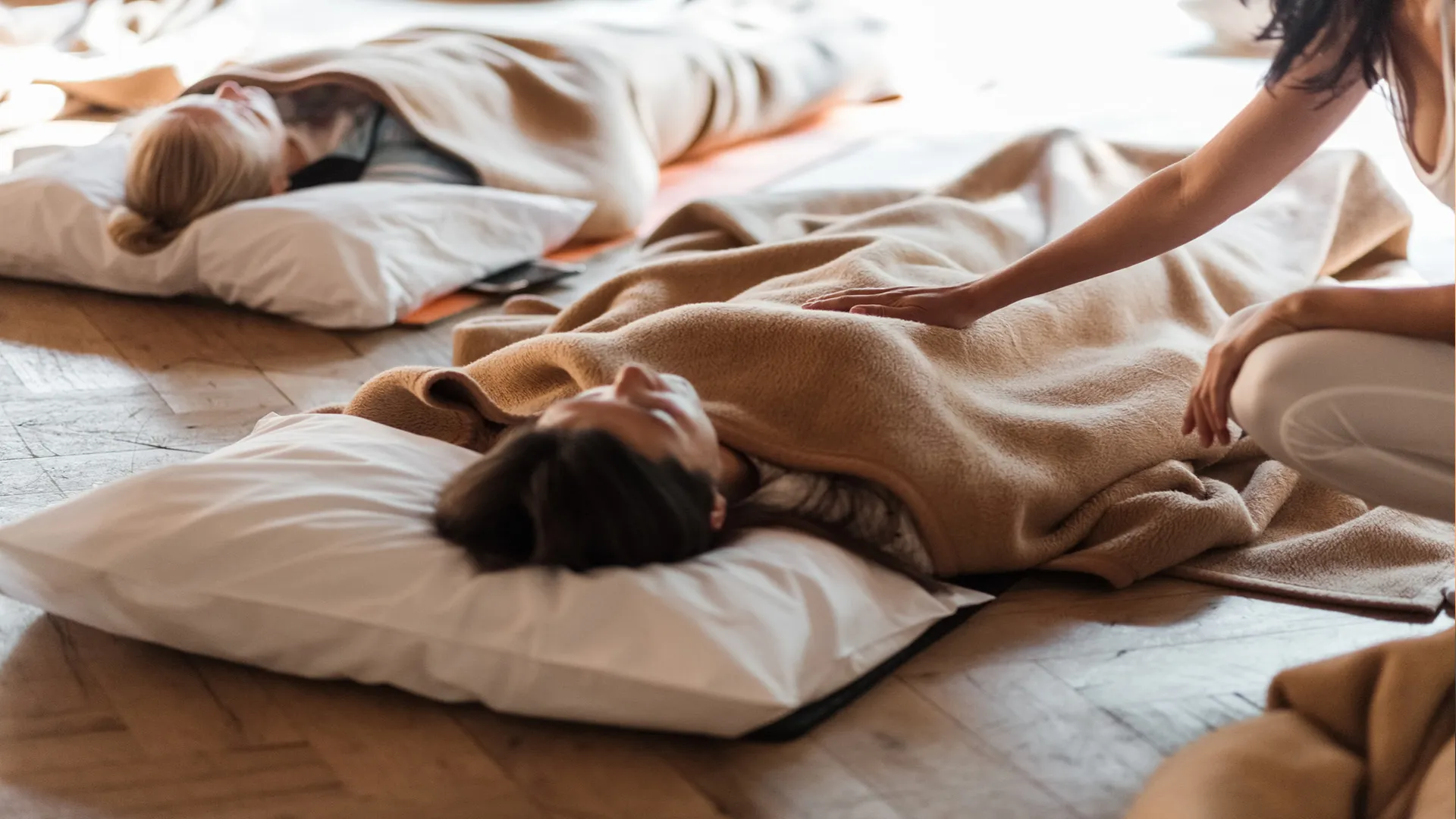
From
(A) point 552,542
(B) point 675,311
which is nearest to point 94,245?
(B) point 675,311

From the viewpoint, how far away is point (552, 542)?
1.24 m

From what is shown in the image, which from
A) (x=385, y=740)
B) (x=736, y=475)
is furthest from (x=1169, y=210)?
(x=385, y=740)

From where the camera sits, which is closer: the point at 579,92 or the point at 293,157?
the point at 293,157

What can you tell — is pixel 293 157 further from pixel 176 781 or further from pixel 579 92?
pixel 176 781

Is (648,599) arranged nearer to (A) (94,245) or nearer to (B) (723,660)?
(B) (723,660)

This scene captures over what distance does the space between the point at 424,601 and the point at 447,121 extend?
63.8 inches

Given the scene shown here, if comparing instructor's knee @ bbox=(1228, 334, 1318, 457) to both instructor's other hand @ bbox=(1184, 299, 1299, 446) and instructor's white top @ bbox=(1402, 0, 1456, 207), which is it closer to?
instructor's other hand @ bbox=(1184, 299, 1299, 446)

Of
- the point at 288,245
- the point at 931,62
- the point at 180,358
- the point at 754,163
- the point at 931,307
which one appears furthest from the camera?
the point at 931,62

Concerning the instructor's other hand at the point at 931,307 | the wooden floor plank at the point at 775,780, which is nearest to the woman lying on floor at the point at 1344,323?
the instructor's other hand at the point at 931,307

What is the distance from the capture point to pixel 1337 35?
135 centimetres

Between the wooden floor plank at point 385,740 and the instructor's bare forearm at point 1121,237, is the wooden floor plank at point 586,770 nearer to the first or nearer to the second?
the wooden floor plank at point 385,740

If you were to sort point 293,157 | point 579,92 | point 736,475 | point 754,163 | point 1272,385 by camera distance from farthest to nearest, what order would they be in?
point 754,163 → point 579,92 → point 293,157 → point 736,475 → point 1272,385

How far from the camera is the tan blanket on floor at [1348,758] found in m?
1.07

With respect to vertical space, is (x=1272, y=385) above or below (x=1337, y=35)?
below
